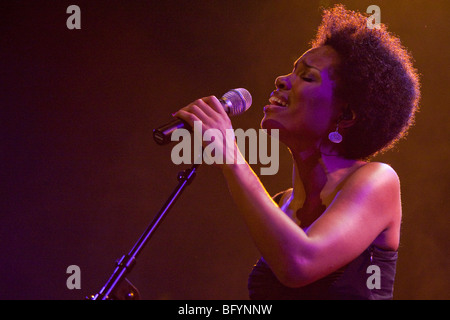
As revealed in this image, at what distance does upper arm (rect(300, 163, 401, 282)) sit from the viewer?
45.4 inches

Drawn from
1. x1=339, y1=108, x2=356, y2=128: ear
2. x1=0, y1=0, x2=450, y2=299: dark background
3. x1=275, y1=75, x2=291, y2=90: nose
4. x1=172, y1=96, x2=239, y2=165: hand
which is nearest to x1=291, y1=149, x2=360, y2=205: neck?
x1=339, y1=108, x2=356, y2=128: ear

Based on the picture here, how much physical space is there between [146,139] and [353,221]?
2.52m

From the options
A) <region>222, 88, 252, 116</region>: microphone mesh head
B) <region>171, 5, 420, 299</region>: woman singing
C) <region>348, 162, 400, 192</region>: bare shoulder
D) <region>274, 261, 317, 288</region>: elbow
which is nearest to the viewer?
<region>274, 261, 317, 288</region>: elbow

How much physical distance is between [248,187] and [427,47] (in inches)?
122

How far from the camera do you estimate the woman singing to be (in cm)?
123

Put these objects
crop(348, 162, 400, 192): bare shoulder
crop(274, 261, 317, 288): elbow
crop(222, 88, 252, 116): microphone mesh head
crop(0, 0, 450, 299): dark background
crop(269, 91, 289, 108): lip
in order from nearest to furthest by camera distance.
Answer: crop(274, 261, 317, 288): elbow, crop(348, 162, 400, 192): bare shoulder, crop(222, 88, 252, 116): microphone mesh head, crop(269, 91, 289, 108): lip, crop(0, 0, 450, 299): dark background

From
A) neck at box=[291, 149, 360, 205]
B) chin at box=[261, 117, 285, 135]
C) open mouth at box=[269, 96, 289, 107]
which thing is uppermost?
open mouth at box=[269, 96, 289, 107]

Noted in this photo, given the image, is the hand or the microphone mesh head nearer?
the hand

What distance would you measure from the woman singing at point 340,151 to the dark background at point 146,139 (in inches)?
69.3

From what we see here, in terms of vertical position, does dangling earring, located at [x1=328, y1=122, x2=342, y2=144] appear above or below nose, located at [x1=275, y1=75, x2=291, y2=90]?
below

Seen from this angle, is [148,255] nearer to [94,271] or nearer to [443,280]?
[94,271]

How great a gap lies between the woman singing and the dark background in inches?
69.3

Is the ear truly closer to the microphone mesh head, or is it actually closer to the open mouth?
the open mouth

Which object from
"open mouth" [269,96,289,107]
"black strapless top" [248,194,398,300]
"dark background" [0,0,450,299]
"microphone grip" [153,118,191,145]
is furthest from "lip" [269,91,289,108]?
"dark background" [0,0,450,299]
